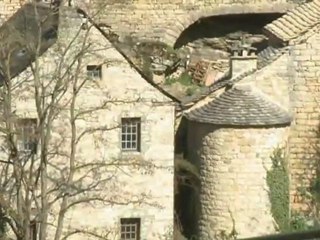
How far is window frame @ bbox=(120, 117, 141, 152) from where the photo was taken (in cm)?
2175

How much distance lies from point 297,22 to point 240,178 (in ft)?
13.8

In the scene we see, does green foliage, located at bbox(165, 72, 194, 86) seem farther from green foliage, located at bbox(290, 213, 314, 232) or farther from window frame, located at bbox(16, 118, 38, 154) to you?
window frame, located at bbox(16, 118, 38, 154)

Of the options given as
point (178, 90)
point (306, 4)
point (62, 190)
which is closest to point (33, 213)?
point (62, 190)

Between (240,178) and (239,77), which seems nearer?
(240,178)

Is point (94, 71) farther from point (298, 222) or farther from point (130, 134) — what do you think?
point (298, 222)

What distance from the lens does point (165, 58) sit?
25953mm

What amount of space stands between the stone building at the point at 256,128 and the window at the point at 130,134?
151cm

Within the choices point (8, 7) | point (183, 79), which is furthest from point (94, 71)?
point (8, 7)

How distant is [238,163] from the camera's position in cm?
2177

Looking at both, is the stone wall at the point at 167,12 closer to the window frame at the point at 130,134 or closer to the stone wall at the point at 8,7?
the stone wall at the point at 8,7

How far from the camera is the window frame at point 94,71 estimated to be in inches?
823

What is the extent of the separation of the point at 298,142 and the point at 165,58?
508 cm

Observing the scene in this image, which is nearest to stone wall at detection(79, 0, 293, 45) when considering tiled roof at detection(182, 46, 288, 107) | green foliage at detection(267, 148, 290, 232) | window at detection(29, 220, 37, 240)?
tiled roof at detection(182, 46, 288, 107)

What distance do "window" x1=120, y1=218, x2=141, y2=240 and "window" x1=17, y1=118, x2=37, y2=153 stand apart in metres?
2.90
